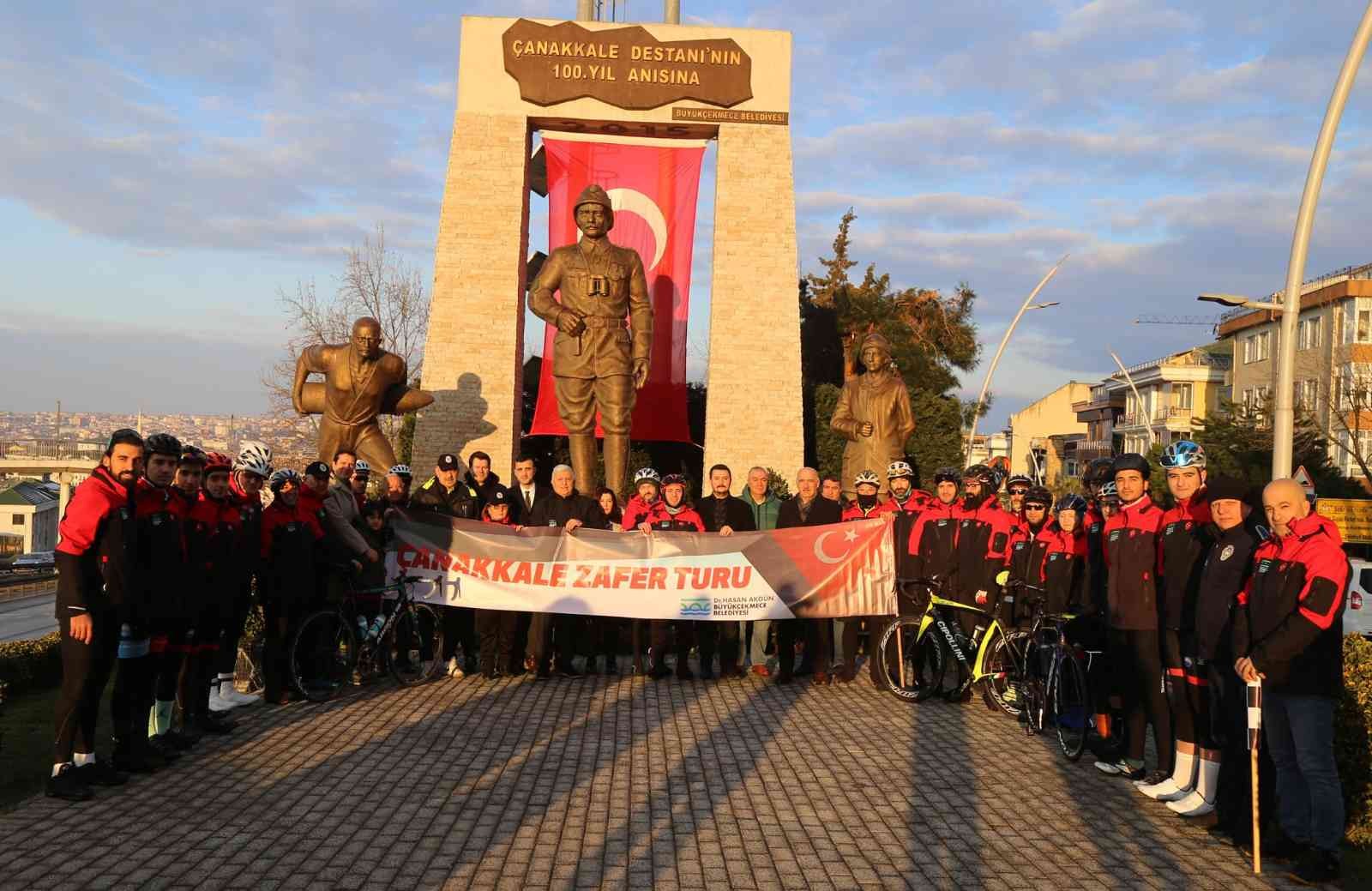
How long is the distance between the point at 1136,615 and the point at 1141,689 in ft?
1.71

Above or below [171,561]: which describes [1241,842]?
below

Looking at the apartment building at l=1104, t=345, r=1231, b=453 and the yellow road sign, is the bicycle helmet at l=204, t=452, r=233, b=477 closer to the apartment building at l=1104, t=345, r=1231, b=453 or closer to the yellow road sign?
the yellow road sign

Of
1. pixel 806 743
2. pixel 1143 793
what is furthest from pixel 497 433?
pixel 1143 793

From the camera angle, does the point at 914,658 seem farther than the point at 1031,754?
Yes

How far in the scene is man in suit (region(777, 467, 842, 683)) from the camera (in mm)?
11883

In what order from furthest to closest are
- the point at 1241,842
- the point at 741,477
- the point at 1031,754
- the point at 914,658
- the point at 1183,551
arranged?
the point at 741,477, the point at 914,658, the point at 1031,754, the point at 1183,551, the point at 1241,842

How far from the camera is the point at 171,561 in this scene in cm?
783

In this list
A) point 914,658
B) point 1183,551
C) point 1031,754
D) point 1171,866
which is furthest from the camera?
point 914,658

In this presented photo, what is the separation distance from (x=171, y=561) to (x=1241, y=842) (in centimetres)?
632

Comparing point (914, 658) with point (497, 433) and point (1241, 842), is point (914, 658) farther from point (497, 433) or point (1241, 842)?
point (497, 433)

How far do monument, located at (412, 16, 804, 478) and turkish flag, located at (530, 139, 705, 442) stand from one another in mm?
109

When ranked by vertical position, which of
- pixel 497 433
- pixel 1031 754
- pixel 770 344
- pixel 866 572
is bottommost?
pixel 1031 754

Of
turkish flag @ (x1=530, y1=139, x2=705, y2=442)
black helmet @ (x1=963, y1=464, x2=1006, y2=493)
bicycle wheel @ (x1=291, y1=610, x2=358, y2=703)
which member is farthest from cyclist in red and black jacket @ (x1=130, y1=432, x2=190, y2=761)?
turkish flag @ (x1=530, y1=139, x2=705, y2=442)

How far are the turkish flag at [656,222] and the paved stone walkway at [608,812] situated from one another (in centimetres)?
1587
